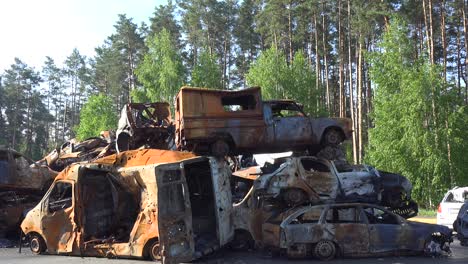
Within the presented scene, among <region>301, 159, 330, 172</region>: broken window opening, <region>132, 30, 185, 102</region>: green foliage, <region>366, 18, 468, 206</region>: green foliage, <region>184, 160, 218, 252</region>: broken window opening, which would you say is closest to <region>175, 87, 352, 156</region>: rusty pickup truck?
<region>184, 160, 218, 252</region>: broken window opening

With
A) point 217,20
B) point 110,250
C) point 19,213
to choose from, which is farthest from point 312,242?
point 217,20

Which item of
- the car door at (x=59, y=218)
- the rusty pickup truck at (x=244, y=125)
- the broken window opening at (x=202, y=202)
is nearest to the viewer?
the broken window opening at (x=202, y=202)

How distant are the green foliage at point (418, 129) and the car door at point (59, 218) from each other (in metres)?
24.5

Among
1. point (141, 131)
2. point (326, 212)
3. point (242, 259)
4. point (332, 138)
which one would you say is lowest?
point (242, 259)

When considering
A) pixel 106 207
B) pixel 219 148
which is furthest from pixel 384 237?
pixel 106 207

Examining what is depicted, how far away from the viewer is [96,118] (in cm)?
5547

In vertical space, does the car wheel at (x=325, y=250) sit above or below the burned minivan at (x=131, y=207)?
below

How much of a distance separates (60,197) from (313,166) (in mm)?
6434

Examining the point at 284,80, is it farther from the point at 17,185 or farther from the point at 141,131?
the point at 17,185

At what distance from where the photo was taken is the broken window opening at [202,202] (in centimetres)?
1089

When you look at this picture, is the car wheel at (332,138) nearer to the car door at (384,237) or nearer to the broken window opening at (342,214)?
the broken window opening at (342,214)

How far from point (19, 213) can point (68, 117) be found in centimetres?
7503

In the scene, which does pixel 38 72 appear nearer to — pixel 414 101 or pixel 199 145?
pixel 414 101

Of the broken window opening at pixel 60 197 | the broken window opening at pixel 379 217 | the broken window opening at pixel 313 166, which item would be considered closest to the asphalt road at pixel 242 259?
the broken window opening at pixel 379 217
